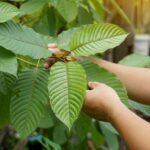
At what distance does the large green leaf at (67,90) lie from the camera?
2.43ft

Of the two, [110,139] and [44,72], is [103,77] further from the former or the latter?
[110,139]

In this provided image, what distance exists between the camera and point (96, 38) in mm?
836

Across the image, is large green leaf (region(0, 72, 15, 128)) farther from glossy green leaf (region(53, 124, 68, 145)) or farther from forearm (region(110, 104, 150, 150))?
glossy green leaf (region(53, 124, 68, 145))

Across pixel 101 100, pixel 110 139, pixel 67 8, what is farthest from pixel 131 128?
pixel 110 139

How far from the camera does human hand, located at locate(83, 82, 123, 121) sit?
850mm

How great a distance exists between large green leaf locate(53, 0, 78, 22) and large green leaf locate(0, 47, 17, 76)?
348 millimetres

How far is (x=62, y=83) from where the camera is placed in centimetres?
77

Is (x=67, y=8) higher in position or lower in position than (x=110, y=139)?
higher

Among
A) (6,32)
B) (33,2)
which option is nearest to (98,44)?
(6,32)

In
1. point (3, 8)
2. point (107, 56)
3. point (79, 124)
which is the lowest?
point (107, 56)

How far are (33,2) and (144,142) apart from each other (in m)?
0.52

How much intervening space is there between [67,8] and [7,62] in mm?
395

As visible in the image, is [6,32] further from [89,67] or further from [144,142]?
[144,142]

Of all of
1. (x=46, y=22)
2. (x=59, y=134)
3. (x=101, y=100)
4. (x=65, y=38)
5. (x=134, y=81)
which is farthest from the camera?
(x=59, y=134)
